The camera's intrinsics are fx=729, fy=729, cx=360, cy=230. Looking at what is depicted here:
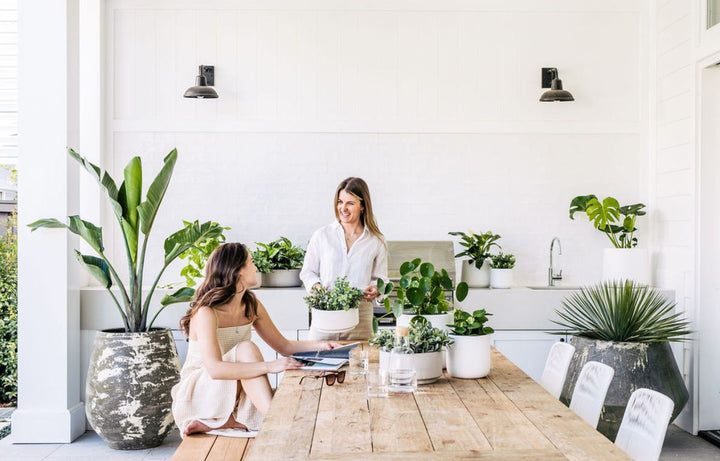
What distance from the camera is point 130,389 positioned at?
4.30 metres

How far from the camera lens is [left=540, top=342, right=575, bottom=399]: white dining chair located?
3.09m

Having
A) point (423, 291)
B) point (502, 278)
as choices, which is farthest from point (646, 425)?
point (502, 278)

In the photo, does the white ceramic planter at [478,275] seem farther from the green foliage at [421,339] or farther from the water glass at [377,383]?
the water glass at [377,383]

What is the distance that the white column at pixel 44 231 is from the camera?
457 centimetres

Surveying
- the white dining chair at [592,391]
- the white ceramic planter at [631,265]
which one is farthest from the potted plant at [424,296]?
the white ceramic planter at [631,265]

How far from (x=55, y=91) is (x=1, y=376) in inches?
86.5

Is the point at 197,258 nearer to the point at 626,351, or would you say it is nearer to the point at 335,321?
the point at 335,321

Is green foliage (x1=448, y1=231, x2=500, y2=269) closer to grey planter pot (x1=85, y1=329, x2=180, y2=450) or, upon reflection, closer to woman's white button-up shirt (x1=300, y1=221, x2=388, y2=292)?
woman's white button-up shirt (x1=300, y1=221, x2=388, y2=292)

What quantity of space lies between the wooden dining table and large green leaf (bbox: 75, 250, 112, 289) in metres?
2.17

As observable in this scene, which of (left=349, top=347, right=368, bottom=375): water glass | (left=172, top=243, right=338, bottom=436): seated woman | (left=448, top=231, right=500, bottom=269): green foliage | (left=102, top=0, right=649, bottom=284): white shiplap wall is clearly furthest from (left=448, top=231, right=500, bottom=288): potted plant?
(left=349, top=347, right=368, bottom=375): water glass

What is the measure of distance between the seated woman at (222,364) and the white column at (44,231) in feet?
5.74

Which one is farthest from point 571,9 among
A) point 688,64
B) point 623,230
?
point 623,230

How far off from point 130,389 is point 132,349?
233 mm

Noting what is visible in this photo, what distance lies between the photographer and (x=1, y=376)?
534cm
